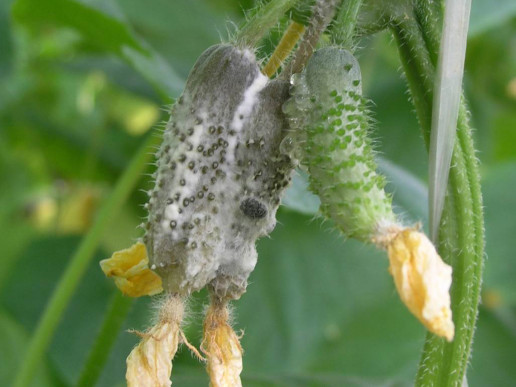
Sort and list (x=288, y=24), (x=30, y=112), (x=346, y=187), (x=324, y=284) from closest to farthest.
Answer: (x=346, y=187) < (x=288, y=24) < (x=324, y=284) < (x=30, y=112)

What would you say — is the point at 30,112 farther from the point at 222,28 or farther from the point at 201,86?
the point at 201,86

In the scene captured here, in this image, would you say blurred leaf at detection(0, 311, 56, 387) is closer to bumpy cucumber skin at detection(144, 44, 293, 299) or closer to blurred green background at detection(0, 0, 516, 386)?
blurred green background at detection(0, 0, 516, 386)

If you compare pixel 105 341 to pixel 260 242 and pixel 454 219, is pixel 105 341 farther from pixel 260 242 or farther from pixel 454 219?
pixel 260 242

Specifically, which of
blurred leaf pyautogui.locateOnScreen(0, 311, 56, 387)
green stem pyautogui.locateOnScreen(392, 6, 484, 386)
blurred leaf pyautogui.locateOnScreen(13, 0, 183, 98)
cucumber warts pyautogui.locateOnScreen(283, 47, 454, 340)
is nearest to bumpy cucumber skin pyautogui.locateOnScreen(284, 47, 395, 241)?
cucumber warts pyautogui.locateOnScreen(283, 47, 454, 340)

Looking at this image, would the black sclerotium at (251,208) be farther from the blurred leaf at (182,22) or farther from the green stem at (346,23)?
the blurred leaf at (182,22)

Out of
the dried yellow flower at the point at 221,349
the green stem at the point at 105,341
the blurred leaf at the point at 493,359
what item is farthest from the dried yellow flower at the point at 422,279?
the blurred leaf at the point at 493,359

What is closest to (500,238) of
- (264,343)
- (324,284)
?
(324,284)
